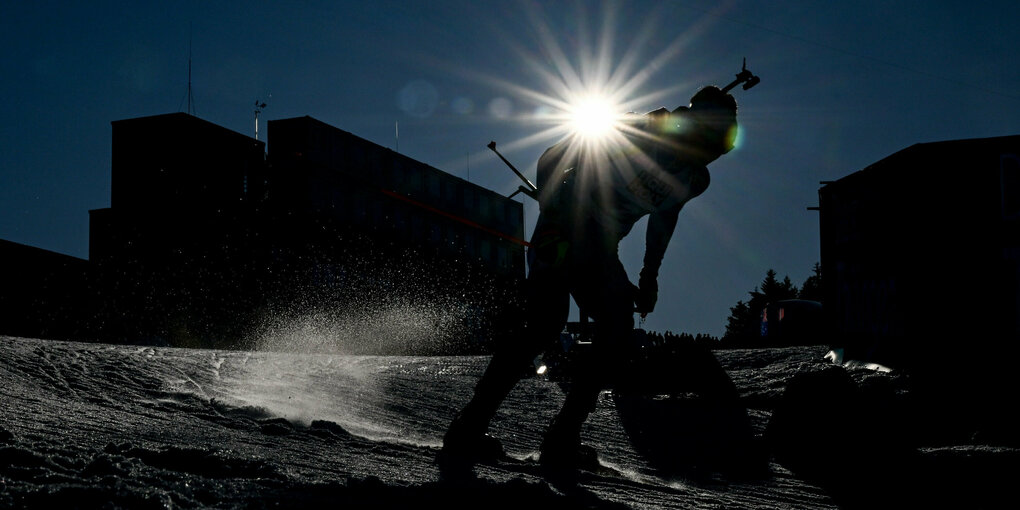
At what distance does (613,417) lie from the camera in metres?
6.93

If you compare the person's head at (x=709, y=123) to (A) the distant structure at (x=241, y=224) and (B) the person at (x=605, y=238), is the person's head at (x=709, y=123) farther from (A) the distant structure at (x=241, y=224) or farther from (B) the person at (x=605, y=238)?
(A) the distant structure at (x=241, y=224)

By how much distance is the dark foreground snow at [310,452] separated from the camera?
110 inches

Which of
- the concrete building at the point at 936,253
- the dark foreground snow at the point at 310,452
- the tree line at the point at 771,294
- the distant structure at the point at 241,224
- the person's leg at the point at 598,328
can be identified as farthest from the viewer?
the tree line at the point at 771,294

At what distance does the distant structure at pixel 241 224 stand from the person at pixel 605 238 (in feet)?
134

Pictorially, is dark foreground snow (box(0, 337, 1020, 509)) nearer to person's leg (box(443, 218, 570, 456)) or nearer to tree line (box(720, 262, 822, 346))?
person's leg (box(443, 218, 570, 456))

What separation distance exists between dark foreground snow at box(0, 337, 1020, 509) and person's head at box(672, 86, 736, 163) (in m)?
1.45

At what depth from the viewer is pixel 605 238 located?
470 centimetres

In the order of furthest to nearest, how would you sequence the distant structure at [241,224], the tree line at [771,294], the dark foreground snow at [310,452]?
the tree line at [771,294] → the distant structure at [241,224] → the dark foreground snow at [310,452]

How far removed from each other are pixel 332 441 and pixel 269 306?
5077 centimetres

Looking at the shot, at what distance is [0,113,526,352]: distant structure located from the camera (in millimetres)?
50625

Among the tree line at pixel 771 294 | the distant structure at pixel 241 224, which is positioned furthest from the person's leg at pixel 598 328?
the tree line at pixel 771 294

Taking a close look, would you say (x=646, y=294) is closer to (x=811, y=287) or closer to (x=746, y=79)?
(x=746, y=79)

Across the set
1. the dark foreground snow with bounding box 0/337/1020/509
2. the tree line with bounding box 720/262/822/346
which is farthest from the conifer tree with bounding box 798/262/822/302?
the dark foreground snow with bounding box 0/337/1020/509

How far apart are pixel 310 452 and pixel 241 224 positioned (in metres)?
50.0
